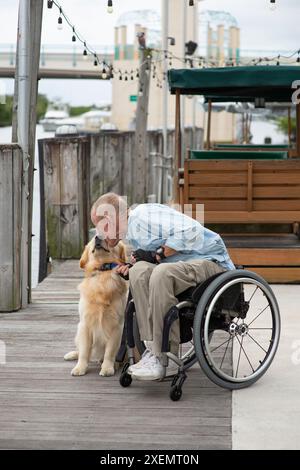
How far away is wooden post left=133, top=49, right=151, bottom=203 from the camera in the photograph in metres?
19.9

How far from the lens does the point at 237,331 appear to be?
605 cm

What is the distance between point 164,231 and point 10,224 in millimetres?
2797

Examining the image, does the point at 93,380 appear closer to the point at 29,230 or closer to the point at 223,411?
the point at 223,411

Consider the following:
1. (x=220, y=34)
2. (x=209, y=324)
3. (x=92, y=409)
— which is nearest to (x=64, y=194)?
(x=209, y=324)

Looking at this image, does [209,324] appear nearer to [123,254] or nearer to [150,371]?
[150,371]

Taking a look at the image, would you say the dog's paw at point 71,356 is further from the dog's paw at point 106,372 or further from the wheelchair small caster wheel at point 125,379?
the wheelchair small caster wheel at point 125,379

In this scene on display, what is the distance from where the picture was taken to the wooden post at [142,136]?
65.4ft

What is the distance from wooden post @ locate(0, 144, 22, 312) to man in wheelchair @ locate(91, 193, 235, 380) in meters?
2.45

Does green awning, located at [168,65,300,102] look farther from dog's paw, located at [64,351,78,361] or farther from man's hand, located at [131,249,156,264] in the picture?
man's hand, located at [131,249,156,264]

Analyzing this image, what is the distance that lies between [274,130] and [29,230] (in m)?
107

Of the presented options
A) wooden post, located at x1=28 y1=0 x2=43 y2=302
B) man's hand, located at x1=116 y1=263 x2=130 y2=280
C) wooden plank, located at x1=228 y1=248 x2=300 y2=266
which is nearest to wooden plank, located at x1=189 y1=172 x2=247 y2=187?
wooden plank, located at x1=228 y1=248 x2=300 y2=266

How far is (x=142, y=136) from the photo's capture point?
67.8ft
